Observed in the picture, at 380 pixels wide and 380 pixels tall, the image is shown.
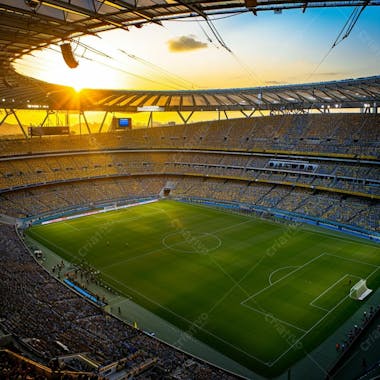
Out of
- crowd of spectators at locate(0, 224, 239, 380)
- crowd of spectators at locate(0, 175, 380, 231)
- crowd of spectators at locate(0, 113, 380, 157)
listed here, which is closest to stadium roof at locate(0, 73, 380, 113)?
crowd of spectators at locate(0, 113, 380, 157)

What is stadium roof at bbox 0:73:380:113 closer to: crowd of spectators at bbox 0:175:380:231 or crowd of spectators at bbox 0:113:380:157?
crowd of spectators at bbox 0:113:380:157

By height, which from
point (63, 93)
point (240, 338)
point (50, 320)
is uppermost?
point (63, 93)

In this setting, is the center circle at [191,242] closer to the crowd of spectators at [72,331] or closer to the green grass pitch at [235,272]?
the green grass pitch at [235,272]

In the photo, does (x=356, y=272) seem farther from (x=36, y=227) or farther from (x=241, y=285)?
(x=36, y=227)

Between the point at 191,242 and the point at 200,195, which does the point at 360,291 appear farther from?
the point at 200,195

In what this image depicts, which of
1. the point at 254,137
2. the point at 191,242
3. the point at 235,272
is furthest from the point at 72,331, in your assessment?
the point at 254,137

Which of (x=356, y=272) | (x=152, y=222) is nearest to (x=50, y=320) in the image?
(x=356, y=272)
